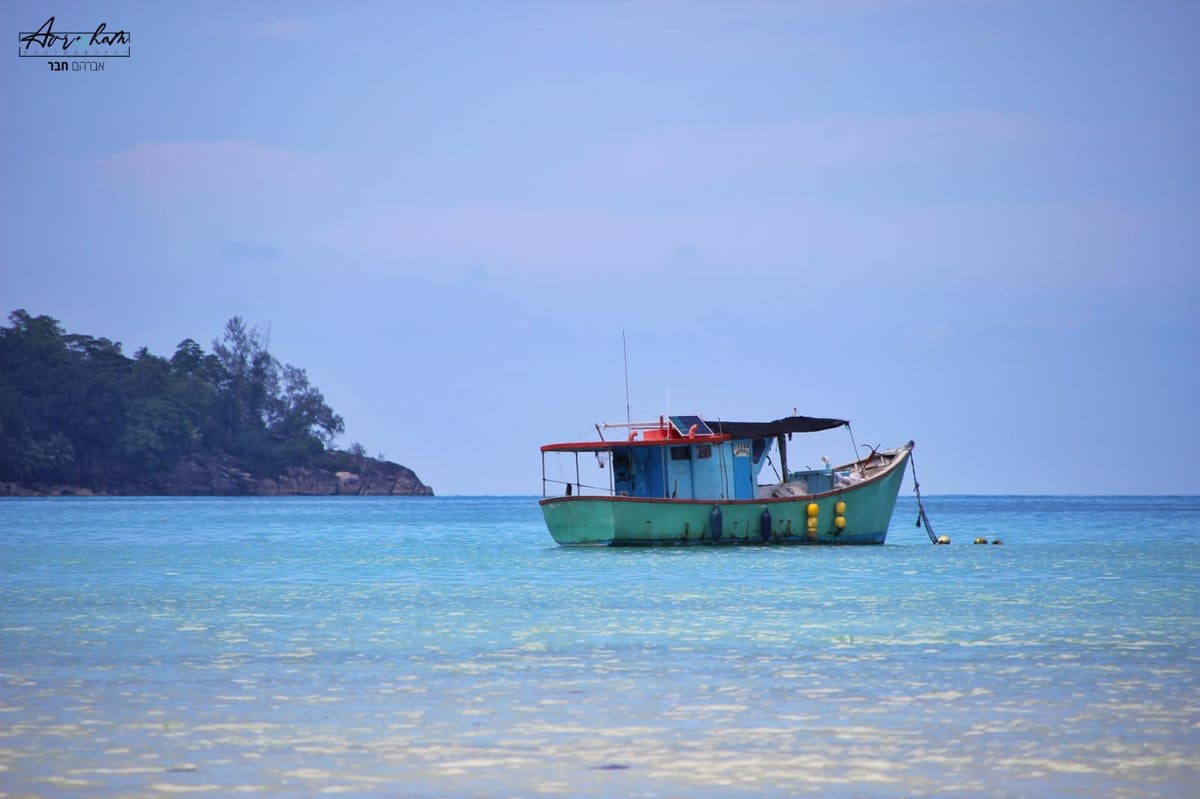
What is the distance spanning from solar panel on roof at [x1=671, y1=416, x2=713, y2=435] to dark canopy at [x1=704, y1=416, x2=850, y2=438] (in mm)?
356

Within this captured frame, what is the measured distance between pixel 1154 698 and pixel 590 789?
683 centimetres

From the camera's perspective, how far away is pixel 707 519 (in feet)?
133

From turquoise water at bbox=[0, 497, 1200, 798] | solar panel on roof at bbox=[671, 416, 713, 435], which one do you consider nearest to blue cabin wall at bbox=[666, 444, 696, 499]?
solar panel on roof at bbox=[671, 416, 713, 435]

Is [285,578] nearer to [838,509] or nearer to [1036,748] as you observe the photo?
[838,509]

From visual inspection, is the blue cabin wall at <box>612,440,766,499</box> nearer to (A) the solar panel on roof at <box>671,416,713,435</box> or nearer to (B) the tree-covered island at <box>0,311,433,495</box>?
(A) the solar panel on roof at <box>671,416,713,435</box>

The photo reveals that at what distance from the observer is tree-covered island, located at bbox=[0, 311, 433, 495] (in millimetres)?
163000

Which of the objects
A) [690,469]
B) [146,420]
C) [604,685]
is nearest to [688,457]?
[690,469]

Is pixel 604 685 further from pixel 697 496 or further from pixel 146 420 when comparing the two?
pixel 146 420

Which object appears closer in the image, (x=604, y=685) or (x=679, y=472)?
(x=604, y=685)

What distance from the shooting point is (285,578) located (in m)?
34.9

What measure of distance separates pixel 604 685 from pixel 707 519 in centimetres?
2475

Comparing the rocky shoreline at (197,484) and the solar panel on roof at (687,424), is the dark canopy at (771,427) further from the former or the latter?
the rocky shoreline at (197,484)

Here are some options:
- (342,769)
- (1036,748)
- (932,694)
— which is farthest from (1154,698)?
(342,769)

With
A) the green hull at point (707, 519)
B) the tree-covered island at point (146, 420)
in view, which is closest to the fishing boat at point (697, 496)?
the green hull at point (707, 519)
